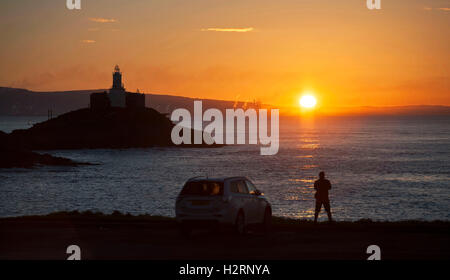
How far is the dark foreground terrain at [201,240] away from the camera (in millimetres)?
13539

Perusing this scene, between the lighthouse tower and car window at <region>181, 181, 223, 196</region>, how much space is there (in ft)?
491

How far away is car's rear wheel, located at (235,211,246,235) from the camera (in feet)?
53.2

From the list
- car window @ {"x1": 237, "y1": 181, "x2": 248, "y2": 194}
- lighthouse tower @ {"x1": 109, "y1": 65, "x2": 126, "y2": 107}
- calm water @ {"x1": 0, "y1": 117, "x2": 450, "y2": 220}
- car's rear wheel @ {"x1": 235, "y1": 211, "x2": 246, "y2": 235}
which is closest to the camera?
car's rear wheel @ {"x1": 235, "y1": 211, "x2": 246, "y2": 235}

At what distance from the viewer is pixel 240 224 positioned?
1648 cm

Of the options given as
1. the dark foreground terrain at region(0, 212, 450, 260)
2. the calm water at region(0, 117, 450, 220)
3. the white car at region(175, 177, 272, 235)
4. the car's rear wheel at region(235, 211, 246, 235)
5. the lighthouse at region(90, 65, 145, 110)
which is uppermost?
the lighthouse at region(90, 65, 145, 110)

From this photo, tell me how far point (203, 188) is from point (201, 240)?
5.12ft

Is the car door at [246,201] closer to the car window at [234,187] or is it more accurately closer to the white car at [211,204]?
the white car at [211,204]

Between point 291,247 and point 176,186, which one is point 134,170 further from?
point 291,247

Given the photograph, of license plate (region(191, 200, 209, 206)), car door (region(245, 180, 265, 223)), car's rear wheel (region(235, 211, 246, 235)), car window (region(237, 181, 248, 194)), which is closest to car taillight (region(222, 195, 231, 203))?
license plate (region(191, 200, 209, 206))

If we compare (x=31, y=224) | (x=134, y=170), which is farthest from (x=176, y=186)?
(x=31, y=224)

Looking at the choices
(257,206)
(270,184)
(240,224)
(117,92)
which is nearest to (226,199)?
(240,224)

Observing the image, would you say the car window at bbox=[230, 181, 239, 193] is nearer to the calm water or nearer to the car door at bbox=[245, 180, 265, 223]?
the car door at bbox=[245, 180, 265, 223]

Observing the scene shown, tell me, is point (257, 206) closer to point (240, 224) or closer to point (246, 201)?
point (246, 201)
